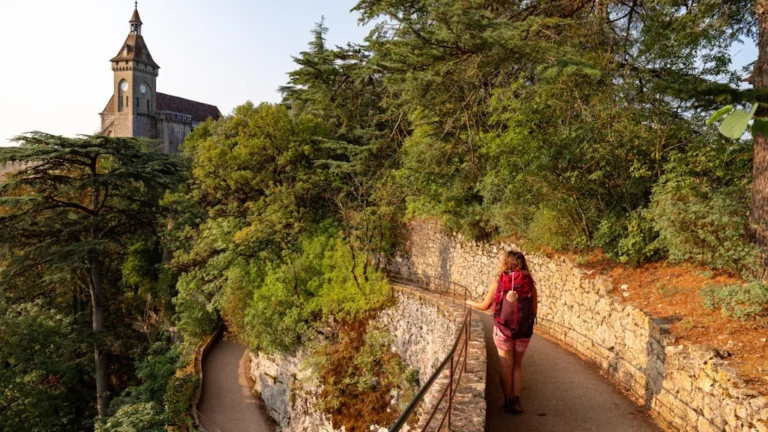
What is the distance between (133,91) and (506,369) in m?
67.1

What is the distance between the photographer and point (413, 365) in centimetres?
1211

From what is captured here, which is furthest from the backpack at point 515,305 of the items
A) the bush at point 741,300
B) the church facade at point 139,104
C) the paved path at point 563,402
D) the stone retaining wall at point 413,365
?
the church facade at point 139,104

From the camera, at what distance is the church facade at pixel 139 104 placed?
58938 mm

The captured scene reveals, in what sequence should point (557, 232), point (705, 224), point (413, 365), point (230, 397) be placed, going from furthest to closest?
point (230, 397) → point (413, 365) → point (557, 232) → point (705, 224)

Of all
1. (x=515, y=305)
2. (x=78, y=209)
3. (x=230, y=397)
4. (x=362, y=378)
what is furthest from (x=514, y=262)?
(x=78, y=209)

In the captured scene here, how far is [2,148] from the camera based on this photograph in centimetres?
1731

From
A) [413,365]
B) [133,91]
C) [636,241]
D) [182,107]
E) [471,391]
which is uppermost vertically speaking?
[133,91]

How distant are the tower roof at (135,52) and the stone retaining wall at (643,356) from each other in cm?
6380

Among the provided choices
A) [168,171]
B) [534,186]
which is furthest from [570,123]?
[168,171]

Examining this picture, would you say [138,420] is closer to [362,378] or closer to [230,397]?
[230,397]

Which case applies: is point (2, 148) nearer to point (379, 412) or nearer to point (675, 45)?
point (379, 412)

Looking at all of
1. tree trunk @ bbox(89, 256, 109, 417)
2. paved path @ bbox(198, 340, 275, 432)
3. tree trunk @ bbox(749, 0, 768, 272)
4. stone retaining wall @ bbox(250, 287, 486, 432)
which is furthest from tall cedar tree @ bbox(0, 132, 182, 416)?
tree trunk @ bbox(749, 0, 768, 272)

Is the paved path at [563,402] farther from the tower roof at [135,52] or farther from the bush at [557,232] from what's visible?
the tower roof at [135,52]

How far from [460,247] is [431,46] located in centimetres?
891
